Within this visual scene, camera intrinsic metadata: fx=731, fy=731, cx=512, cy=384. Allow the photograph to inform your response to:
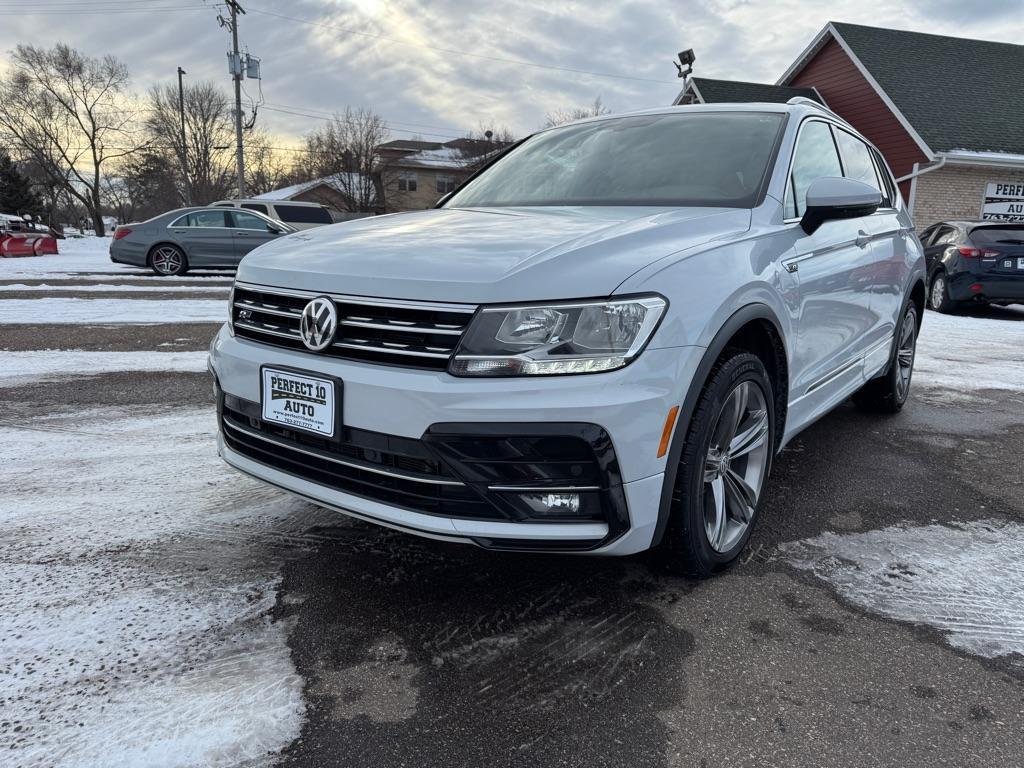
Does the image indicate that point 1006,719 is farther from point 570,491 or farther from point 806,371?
point 806,371

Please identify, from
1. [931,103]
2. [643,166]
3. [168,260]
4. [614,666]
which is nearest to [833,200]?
[643,166]

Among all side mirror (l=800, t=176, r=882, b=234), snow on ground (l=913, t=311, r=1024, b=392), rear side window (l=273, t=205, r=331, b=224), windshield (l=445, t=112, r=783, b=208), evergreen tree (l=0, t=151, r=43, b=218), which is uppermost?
evergreen tree (l=0, t=151, r=43, b=218)

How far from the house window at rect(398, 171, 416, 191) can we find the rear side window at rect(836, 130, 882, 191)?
5127 centimetres

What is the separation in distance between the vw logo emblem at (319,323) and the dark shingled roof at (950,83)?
2089cm

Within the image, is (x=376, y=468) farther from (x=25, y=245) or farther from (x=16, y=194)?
(x=16, y=194)

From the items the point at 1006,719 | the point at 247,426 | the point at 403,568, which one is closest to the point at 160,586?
the point at 247,426

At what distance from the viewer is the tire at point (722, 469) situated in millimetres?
2281

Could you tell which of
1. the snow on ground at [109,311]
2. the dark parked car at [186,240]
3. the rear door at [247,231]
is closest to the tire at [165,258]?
the dark parked car at [186,240]

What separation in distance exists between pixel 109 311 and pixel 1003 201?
21555mm

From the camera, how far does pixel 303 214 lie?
19.5 meters

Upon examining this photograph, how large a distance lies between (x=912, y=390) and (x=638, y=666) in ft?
15.7

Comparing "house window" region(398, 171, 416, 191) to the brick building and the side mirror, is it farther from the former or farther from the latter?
the side mirror

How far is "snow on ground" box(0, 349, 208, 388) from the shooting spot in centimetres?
563

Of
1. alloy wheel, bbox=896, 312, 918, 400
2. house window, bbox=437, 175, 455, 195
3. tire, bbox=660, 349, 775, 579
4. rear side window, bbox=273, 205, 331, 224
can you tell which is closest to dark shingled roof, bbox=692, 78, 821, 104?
rear side window, bbox=273, 205, 331, 224
